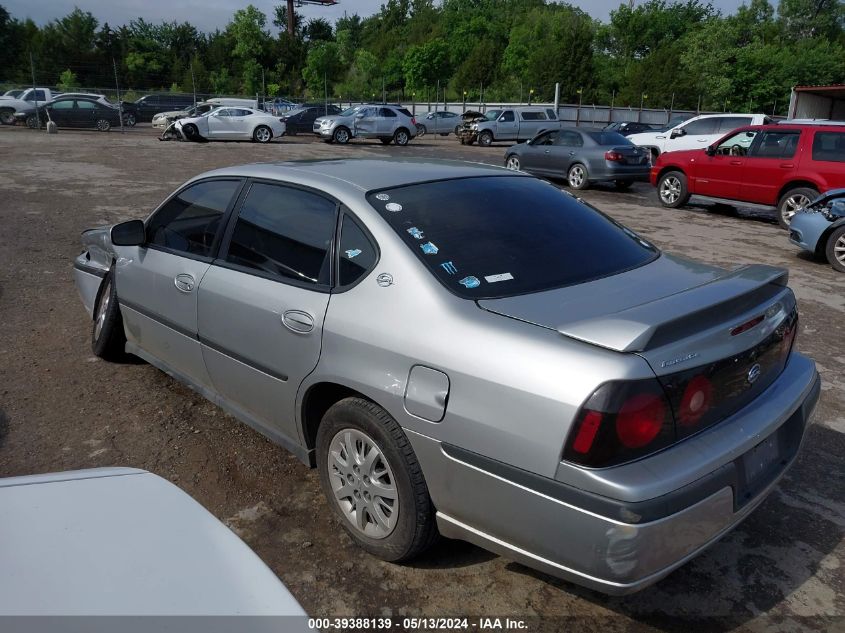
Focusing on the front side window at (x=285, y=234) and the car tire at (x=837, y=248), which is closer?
the front side window at (x=285, y=234)

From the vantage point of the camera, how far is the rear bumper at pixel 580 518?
2.10 m

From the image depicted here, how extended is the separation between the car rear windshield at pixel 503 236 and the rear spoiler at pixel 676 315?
0.42 m

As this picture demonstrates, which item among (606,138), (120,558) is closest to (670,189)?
(606,138)

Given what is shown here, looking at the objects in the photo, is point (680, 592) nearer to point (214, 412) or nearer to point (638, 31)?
point (214, 412)

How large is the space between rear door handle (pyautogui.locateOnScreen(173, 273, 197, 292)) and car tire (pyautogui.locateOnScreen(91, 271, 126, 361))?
101 centimetres

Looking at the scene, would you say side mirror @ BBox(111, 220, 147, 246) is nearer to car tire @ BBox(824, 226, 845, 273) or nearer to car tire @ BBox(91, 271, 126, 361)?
car tire @ BBox(91, 271, 126, 361)

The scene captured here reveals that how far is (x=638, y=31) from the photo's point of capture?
7906cm

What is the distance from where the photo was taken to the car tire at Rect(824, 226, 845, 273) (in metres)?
8.13

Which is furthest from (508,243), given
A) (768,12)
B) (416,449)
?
(768,12)

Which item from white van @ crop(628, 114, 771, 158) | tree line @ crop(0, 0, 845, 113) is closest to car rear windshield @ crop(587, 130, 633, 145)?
white van @ crop(628, 114, 771, 158)

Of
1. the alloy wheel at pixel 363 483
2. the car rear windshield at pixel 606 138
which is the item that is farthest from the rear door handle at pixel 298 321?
the car rear windshield at pixel 606 138

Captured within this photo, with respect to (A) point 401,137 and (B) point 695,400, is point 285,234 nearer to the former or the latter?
(B) point 695,400

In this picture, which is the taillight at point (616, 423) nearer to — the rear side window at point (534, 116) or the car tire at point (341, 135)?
the car tire at point (341, 135)

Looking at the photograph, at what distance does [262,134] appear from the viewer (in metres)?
26.9
